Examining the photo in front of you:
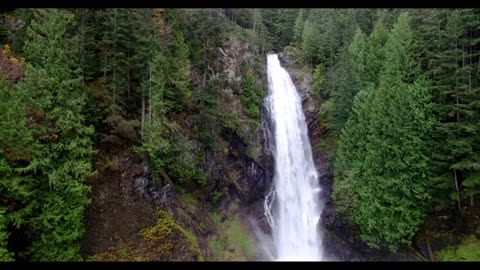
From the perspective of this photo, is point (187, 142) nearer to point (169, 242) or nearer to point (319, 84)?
point (169, 242)

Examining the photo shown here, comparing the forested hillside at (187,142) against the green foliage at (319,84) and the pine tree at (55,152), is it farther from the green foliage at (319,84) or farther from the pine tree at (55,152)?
the green foliage at (319,84)

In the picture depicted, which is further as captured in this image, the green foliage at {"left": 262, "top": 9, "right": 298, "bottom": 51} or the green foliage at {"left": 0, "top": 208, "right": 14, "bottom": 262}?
the green foliage at {"left": 262, "top": 9, "right": 298, "bottom": 51}

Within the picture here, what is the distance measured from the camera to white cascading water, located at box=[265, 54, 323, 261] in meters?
29.9

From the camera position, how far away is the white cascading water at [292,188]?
29.9 meters

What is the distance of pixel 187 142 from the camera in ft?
92.0

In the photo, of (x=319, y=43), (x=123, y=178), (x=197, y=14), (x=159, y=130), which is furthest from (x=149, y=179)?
(x=319, y=43)

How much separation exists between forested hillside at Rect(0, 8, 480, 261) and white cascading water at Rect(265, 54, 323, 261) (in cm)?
131

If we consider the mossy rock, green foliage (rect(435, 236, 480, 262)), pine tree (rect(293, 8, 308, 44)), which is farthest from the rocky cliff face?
pine tree (rect(293, 8, 308, 44))

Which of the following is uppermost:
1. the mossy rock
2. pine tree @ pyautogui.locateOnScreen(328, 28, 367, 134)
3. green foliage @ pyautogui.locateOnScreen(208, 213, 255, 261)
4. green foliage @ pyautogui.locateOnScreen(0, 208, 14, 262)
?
pine tree @ pyautogui.locateOnScreen(328, 28, 367, 134)

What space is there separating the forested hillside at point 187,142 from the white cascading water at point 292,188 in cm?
131

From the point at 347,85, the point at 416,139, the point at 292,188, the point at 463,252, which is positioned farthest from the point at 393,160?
the point at 292,188

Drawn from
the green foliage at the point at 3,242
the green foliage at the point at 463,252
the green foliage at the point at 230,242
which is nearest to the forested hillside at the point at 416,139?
the green foliage at the point at 463,252

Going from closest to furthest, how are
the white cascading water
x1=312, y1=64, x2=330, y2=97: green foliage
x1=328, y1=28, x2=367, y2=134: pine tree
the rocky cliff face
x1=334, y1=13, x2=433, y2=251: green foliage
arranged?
1. x1=334, y1=13, x2=433, y2=251: green foliage
2. the rocky cliff face
3. the white cascading water
4. x1=328, y1=28, x2=367, y2=134: pine tree
5. x1=312, y1=64, x2=330, y2=97: green foliage

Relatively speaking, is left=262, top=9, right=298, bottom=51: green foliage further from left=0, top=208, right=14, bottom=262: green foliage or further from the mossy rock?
left=0, top=208, right=14, bottom=262: green foliage
